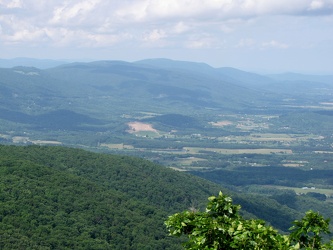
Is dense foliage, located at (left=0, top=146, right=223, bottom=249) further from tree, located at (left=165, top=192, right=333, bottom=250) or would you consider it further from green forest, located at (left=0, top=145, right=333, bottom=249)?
tree, located at (left=165, top=192, right=333, bottom=250)

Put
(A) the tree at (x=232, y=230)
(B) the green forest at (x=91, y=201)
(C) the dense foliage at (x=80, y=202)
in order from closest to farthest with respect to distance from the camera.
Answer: (A) the tree at (x=232, y=230) < (C) the dense foliage at (x=80, y=202) < (B) the green forest at (x=91, y=201)

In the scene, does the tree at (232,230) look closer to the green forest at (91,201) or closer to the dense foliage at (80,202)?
the green forest at (91,201)

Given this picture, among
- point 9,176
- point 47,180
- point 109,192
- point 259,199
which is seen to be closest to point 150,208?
point 109,192

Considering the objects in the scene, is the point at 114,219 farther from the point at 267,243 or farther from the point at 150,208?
the point at 267,243

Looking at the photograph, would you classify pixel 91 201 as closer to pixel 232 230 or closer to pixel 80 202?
pixel 80 202

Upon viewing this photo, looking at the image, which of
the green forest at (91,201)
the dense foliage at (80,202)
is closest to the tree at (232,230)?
the green forest at (91,201)
